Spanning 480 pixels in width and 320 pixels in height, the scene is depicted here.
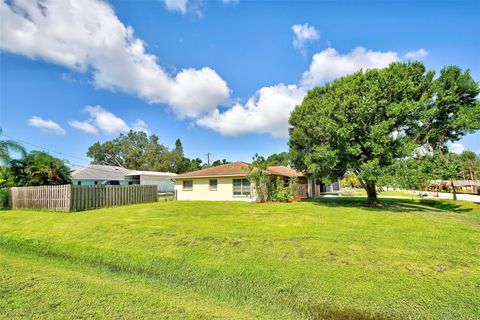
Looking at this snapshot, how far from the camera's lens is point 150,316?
3504mm

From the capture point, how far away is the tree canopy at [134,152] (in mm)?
55156

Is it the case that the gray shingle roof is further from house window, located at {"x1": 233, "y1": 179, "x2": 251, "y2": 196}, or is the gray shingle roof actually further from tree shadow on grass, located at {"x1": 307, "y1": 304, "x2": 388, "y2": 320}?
tree shadow on grass, located at {"x1": 307, "y1": 304, "x2": 388, "y2": 320}

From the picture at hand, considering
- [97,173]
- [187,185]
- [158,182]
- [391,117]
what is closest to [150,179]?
[158,182]

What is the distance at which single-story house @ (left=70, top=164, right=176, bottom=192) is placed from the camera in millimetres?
30609

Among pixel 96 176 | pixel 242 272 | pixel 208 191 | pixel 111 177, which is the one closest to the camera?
pixel 242 272

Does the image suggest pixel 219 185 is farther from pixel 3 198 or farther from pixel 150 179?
pixel 150 179

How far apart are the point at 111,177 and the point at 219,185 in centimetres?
2039

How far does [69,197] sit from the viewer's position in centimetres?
1409

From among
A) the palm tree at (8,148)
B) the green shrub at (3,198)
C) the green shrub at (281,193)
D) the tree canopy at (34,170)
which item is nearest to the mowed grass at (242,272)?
the green shrub at (281,193)

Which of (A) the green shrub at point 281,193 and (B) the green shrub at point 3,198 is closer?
(B) the green shrub at point 3,198

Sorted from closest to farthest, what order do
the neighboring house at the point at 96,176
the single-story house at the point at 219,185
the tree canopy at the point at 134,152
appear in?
1. the single-story house at the point at 219,185
2. the neighboring house at the point at 96,176
3. the tree canopy at the point at 134,152

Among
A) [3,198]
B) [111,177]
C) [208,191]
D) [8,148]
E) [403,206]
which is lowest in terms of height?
[403,206]

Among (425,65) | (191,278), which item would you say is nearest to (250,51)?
(425,65)

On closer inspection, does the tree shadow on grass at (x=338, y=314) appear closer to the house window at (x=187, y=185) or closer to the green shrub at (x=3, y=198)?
the house window at (x=187, y=185)
